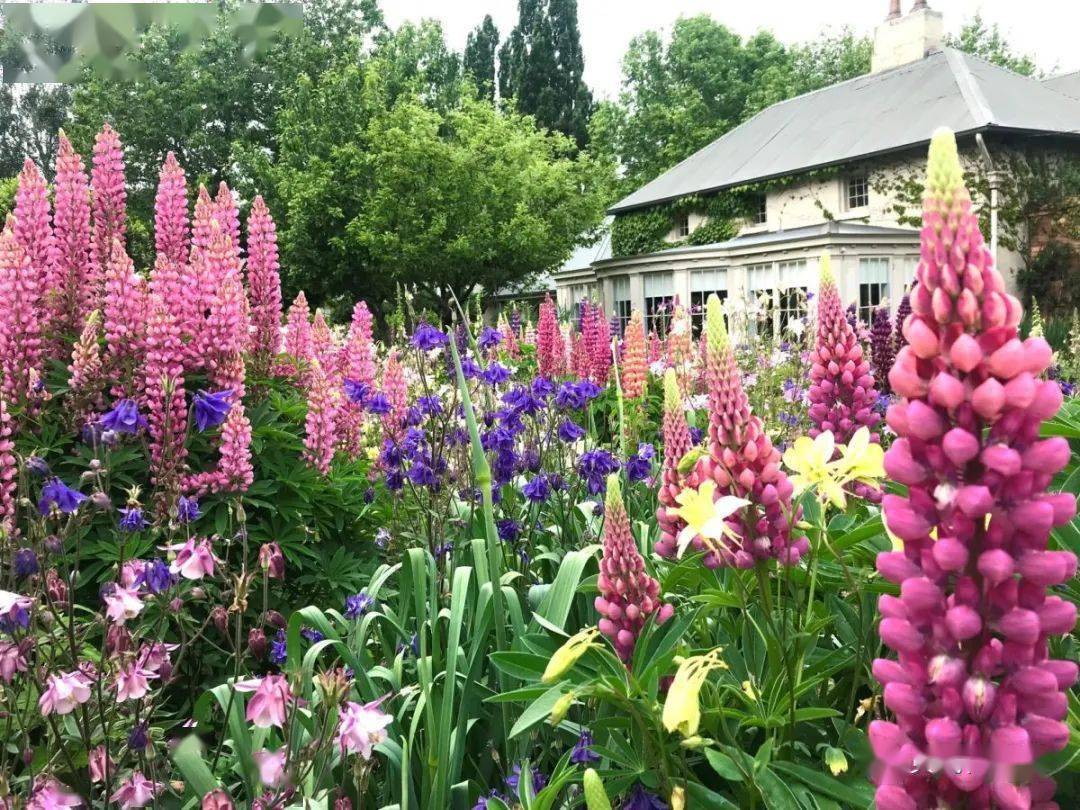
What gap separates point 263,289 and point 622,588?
12.1ft

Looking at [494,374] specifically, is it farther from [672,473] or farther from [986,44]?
[986,44]

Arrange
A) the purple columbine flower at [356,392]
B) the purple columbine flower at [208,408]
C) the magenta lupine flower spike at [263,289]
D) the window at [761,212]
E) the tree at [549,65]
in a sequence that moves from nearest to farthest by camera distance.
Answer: the purple columbine flower at [208,408], the purple columbine flower at [356,392], the magenta lupine flower spike at [263,289], the window at [761,212], the tree at [549,65]

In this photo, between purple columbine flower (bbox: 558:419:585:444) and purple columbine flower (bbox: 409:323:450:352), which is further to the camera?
purple columbine flower (bbox: 409:323:450:352)

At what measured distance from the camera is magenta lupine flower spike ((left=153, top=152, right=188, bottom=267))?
4.71 metres

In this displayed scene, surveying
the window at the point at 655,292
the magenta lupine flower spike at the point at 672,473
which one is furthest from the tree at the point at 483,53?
the magenta lupine flower spike at the point at 672,473

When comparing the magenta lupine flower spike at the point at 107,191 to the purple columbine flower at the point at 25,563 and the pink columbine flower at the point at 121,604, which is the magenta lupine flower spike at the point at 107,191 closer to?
Answer: the purple columbine flower at the point at 25,563

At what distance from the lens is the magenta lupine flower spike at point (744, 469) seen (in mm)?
1836

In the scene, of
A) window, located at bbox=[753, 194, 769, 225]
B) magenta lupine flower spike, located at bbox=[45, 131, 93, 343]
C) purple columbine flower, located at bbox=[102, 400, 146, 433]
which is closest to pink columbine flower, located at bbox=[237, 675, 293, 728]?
purple columbine flower, located at bbox=[102, 400, 146, 433]

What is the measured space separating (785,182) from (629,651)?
87.3ft

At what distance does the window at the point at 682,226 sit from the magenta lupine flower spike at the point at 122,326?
27198 mm

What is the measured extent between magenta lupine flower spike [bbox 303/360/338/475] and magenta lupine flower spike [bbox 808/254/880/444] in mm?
2447

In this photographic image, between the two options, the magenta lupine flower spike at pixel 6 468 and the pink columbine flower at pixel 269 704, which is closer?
the pink columbine flower at pixel 269 704

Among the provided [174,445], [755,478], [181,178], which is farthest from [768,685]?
[181,178]

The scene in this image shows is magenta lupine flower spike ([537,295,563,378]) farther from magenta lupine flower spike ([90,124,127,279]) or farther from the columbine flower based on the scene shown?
the columbine flower
